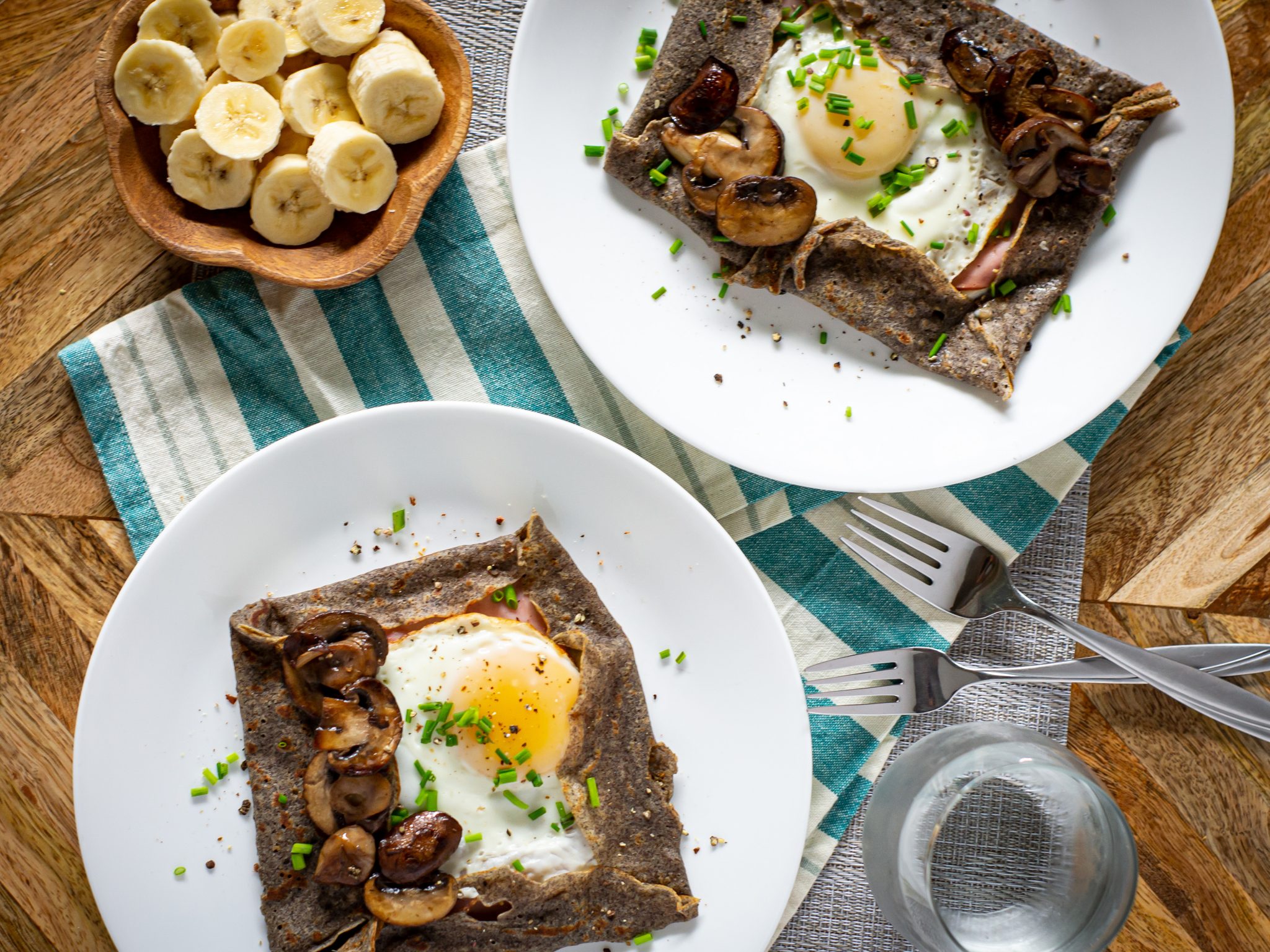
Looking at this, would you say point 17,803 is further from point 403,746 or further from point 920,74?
point 920,74

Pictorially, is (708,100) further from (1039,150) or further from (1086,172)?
(1086,172)

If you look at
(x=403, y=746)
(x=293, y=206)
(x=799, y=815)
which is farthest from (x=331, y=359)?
(x=799, y=815)

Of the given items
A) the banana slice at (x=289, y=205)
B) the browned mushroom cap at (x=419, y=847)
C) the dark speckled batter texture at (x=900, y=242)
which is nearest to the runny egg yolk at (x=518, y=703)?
the browned mushroom cap at (x=419, y=847)

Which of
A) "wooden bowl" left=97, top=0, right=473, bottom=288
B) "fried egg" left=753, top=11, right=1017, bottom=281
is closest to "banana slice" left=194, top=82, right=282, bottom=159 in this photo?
"wooden bowl" left=97, top=0, right=473, bottom=288

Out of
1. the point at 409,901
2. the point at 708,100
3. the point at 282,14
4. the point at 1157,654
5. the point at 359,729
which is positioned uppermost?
the point at 708,100

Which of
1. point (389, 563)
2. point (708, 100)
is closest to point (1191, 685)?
point (708, 100)

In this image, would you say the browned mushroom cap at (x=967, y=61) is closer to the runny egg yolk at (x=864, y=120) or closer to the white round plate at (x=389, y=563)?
the runny egg yolk at (x=864, y=120)
